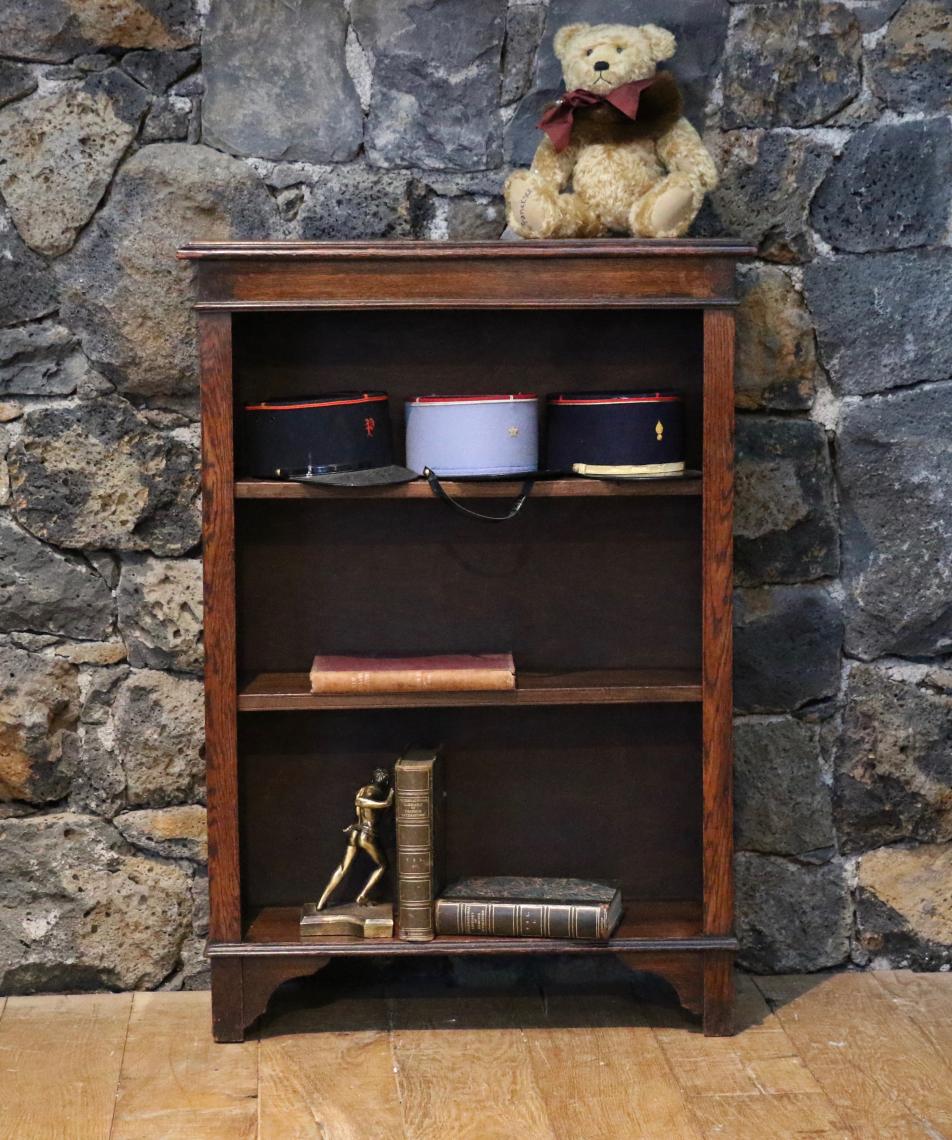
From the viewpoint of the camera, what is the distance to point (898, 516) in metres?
2.37

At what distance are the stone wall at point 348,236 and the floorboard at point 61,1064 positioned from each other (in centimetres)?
7

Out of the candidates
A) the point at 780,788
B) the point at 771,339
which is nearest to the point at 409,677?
the point at 780,788

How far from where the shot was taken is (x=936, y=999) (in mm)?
2340

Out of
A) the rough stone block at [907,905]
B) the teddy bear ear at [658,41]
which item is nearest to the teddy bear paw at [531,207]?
the teddy bear ear at [658,41]

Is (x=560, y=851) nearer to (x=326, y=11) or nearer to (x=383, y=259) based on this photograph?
(x=383, y=259)

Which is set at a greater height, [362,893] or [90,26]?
[90,26]

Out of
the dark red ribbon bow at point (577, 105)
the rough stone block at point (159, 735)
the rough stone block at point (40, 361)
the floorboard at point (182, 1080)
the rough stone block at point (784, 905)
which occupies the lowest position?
the floorboard at point (182, 1080)

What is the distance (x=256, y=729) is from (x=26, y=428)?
0.61 m

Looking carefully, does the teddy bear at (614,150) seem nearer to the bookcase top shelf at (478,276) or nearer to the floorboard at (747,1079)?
the bookcase top shelf at (478,276)

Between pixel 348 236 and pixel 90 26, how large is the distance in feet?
1.67

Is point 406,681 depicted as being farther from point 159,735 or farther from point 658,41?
point 658,41

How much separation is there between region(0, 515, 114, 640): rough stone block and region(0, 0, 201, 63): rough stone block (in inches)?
29.2

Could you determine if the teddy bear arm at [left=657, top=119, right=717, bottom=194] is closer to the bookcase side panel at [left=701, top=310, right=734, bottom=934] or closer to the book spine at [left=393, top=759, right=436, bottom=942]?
the bookcase side panel at [left=701, top=310, right=734, bottom=934]

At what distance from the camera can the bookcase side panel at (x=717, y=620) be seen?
210 centimetres
